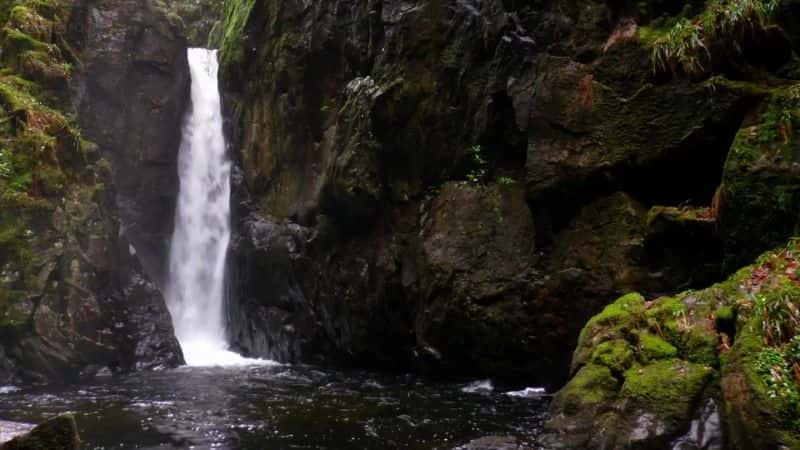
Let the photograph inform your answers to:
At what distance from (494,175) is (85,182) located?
9.99 meters

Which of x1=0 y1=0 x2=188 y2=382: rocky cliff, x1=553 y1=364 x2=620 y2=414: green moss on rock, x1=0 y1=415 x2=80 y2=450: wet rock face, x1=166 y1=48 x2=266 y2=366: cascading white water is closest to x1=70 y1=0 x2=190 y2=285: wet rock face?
x1=0 y1=0 x2=188 y2=382: rocky cliff

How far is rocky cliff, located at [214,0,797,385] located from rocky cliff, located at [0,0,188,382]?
340 cm

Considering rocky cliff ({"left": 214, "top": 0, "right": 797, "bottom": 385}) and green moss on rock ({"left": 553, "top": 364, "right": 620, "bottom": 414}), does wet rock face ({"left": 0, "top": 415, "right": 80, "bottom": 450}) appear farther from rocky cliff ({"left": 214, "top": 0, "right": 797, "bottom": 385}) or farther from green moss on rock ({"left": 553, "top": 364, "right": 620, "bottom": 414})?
rocky cliff ({"left": 214, "top": 0, "right": 797, "bottom": 385})

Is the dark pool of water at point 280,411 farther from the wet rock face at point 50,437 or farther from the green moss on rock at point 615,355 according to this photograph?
the wet rock face at point 50,437

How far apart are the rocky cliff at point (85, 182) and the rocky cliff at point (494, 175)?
340 centimetres

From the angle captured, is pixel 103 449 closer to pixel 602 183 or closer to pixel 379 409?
pixel 379 409

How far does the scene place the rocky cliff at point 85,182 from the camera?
43.7 ft

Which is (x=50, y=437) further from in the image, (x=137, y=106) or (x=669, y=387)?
(x=137, y=106)

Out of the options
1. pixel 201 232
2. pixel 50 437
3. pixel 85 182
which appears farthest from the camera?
pixel 201 232

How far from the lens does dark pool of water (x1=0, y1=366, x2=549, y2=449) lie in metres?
7.92

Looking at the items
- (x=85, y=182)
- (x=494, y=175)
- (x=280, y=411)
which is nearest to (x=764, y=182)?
(x=494, y=175)

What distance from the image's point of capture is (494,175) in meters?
11.6

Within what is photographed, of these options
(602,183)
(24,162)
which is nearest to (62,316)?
(24,162)

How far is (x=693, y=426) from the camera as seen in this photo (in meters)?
5.64
